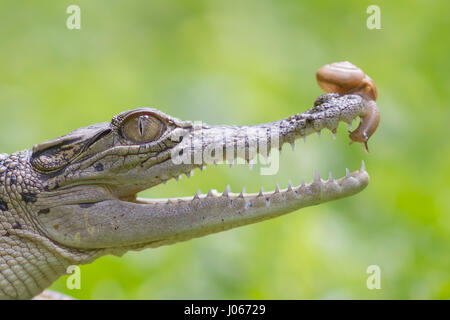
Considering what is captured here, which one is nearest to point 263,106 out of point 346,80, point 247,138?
point 346,80

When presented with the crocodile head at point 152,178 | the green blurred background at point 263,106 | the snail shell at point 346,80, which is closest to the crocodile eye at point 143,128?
the crocodile head at point 152,178

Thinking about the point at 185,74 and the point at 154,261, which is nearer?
the point at 154,261

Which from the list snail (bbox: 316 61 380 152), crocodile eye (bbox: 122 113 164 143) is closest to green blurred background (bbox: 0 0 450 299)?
crocodile eye (bbox: 122 113 164 143)

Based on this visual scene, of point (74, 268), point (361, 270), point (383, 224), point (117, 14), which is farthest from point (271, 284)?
Answer: point (117, 14)

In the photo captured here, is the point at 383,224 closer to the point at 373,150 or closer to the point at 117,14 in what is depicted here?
the point at 373,150

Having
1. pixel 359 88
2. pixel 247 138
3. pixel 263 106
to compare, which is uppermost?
pixel 263 106

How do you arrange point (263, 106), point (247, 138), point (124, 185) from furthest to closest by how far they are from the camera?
point (263, 106)
point (124, 185)
point (247, 138)

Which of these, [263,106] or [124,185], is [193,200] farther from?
[263,106]

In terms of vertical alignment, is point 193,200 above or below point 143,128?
below
